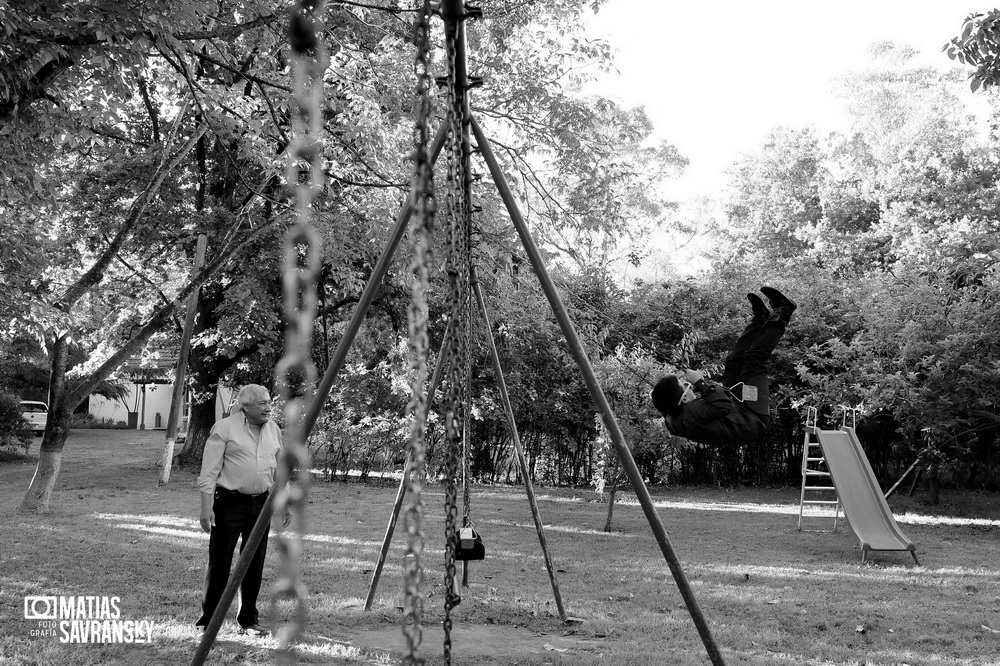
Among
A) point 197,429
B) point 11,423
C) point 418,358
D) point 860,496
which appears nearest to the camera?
point 418,358

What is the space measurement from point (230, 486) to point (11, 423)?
18614mm

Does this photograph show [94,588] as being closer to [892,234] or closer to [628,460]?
[628,460]

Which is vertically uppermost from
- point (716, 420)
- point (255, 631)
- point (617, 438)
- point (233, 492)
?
point (716, 420)

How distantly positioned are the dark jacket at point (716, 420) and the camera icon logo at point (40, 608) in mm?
4409

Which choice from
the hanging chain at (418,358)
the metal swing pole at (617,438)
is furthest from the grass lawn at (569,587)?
the hanging chain at (418,358)

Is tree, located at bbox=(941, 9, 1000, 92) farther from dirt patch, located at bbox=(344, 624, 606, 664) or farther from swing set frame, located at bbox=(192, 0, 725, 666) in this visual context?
dirt patch, located at bbox=(344, 624, 606, 664)

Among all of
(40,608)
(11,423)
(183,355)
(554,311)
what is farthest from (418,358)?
(11,423)

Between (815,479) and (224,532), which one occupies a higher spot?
(815,479)

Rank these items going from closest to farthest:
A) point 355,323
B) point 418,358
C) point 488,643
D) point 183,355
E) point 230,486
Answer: point 418,358 → point 355,323 → point 230,486 → point 488,643 → point 183,355

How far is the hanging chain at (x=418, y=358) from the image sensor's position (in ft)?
6.91

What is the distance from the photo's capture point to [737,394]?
18.8 ft

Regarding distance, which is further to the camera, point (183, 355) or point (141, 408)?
point (141, 408)

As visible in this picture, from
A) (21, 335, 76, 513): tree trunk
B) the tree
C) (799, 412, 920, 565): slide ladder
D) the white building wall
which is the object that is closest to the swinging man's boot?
the tree

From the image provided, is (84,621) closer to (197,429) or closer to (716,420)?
(716,420)
